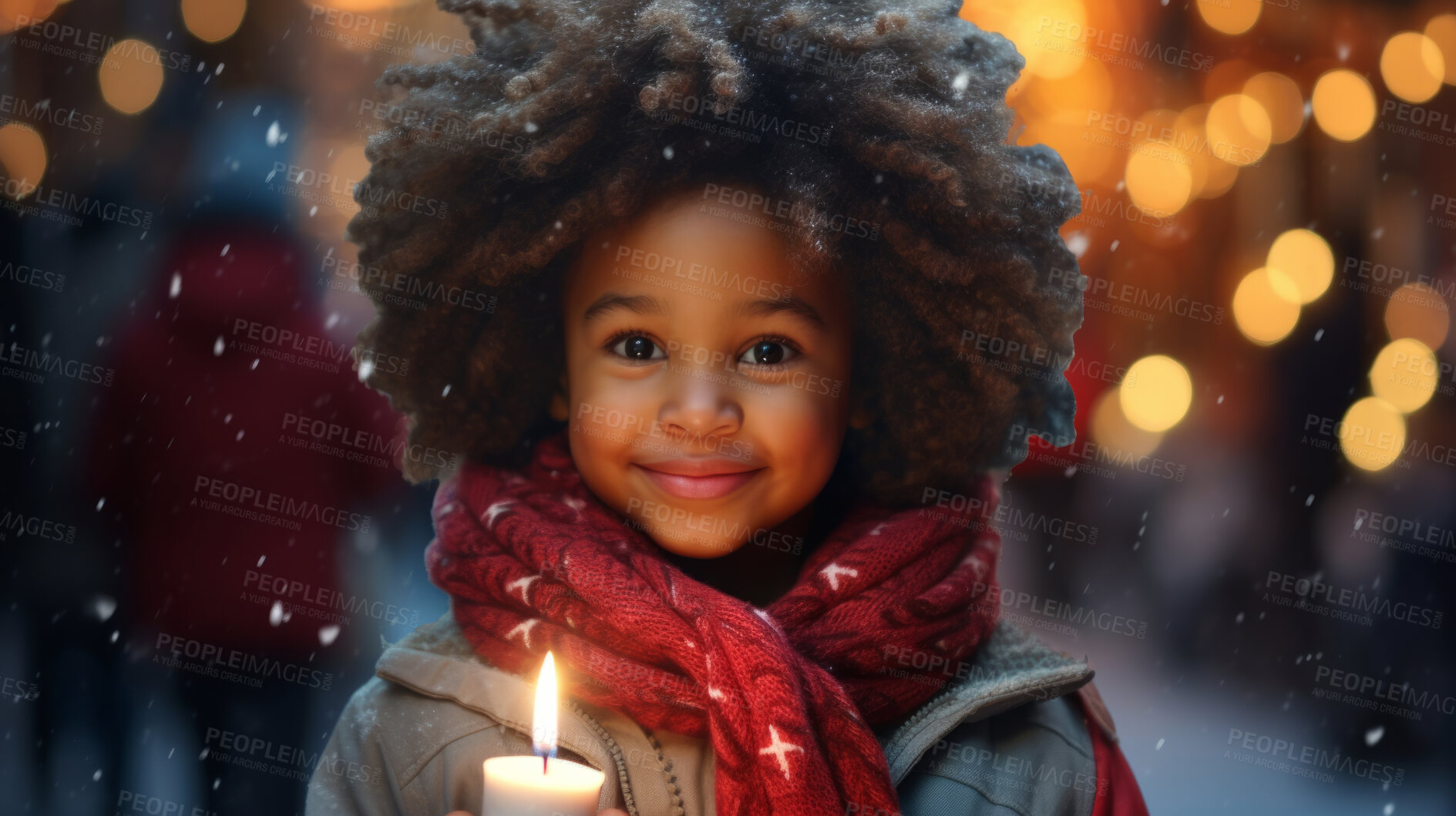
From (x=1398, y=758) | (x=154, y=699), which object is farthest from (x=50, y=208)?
(x=1398, y=758)

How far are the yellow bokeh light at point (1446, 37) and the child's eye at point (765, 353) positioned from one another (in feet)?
7.02

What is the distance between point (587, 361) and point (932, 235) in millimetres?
390

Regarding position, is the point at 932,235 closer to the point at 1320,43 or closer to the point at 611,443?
the point at 611,443

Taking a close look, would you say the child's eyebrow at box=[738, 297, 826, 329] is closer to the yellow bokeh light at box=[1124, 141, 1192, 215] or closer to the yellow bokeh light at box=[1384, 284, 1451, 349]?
the yellow bokeh light at box=[1124, 141, 1192, 215]

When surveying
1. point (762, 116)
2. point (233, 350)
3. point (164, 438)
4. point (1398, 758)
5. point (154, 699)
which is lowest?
point (1398, 758)

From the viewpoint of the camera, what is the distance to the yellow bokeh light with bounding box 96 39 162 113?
68.2 inches

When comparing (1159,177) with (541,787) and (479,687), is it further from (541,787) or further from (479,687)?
(541,787)

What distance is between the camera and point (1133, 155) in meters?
2.55

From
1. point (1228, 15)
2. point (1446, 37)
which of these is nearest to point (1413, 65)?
point (1446, 37)

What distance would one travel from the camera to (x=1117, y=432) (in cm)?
275

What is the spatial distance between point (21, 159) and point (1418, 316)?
2.92m

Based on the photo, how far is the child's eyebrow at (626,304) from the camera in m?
1.07

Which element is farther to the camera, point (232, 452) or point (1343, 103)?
point (1343, 103)

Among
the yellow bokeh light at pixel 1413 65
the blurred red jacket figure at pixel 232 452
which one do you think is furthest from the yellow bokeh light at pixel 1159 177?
the blurred red jacket figure at pixel 232 452
